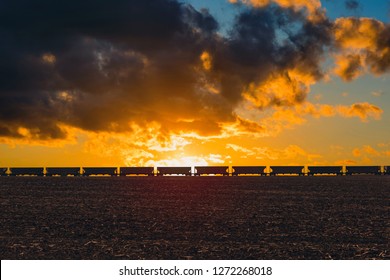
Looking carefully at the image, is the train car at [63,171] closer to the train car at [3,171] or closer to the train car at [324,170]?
the train car at [3,171]

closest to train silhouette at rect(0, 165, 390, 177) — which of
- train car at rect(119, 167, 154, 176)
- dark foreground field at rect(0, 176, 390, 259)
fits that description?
train car at rect(119, 167, 154, 176)

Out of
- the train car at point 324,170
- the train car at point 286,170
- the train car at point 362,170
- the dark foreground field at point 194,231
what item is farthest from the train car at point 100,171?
the dark foreground field at point 194,231

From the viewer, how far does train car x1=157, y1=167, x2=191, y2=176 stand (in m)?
84.9

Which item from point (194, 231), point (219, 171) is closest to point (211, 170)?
point (219, 171)

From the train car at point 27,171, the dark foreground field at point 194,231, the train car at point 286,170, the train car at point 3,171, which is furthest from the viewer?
the train car at point 3,171

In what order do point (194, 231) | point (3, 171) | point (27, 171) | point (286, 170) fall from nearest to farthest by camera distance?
point (194, 231), point (286, 170), point (27, 171), point (3, 171)

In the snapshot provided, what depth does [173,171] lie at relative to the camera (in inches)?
3381

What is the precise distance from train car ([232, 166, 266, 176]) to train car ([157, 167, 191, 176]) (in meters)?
7.43

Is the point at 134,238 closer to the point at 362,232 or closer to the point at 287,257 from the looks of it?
the point at 287,257

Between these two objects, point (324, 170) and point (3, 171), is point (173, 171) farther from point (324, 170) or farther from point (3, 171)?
point (3, 171)

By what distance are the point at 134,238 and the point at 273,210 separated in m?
8.59

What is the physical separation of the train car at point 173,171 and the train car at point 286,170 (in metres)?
13.3

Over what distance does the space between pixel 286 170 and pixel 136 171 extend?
2369cm

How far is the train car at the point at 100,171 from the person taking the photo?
86375 millimetres
